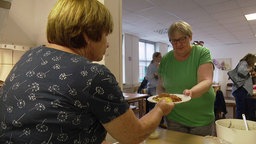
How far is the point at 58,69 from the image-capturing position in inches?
23.5

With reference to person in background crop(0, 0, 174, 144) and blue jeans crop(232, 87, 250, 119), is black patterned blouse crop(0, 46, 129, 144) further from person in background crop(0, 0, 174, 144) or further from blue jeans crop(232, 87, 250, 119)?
blue jeans crop(232, 87, 250, 119)

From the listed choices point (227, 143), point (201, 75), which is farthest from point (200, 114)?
point (227, 143)

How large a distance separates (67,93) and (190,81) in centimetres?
100

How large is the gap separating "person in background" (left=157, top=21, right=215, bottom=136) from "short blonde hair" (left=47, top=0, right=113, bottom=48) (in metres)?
0.82

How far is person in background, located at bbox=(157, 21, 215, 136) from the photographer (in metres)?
1.36

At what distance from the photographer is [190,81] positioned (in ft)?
4.58

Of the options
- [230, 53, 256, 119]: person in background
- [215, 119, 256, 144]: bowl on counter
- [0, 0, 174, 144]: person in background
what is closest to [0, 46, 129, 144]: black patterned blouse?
[0, 0, 174, 144]: person in background

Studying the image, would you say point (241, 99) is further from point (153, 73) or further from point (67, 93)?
point (67, 93)

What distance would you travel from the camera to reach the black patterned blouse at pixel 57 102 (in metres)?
0.57

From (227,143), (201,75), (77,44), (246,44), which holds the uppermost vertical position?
(246,44)

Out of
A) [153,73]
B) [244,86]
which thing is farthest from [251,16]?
[153,73]

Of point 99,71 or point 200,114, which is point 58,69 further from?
point 200,114

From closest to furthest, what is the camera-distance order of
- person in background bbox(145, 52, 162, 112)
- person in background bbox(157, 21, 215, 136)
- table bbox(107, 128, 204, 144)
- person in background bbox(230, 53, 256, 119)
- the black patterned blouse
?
the black patterned blouse, table bbox(107, 128, 204, 144), person in background bbox(157, 21, 215, 136), person in background bbox(230, 53, 256, 119), person in background bbox(145, 52, 162, 112)

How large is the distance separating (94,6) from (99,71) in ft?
0.73
